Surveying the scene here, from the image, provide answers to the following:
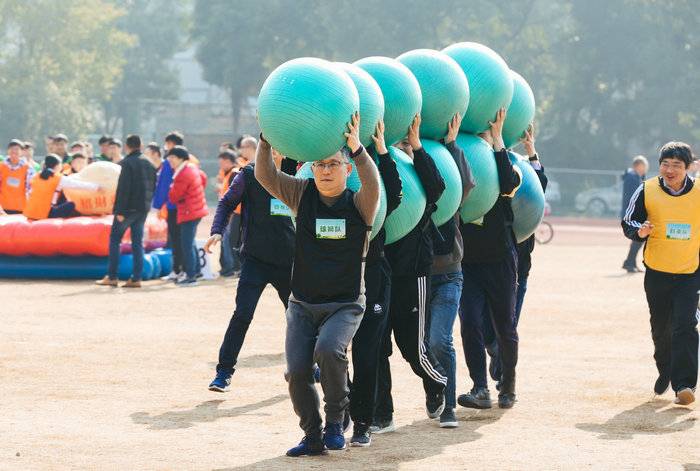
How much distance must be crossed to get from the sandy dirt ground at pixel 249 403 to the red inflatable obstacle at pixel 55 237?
250cm

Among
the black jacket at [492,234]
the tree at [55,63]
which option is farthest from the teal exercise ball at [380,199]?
the tree at [55,63]

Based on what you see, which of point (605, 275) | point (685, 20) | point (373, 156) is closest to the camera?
point (373, 156)

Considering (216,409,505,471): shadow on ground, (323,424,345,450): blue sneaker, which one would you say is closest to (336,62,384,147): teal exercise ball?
(323,424,345,450): blue sneaker

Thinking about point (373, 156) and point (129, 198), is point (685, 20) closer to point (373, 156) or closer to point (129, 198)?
point (129, 198)

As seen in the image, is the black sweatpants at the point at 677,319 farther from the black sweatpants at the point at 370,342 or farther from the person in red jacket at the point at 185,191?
the person in red jacket at the point at 185,191

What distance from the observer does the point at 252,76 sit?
61.6m

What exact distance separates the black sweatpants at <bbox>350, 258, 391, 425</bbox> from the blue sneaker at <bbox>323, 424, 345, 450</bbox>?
0.24 m

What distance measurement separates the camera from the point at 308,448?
7.09 m

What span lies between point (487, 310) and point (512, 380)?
2.05ft

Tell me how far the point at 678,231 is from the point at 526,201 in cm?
126

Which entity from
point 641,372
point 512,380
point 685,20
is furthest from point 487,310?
point 685,20

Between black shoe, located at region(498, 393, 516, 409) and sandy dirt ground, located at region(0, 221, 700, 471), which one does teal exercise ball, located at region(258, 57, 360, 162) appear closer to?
sandy dirt ground, located at region(0, 221, 700, 471)

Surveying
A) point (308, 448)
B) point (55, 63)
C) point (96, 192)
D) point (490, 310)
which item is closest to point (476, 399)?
point (490, 310)

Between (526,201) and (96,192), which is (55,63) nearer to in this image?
(96,192)
